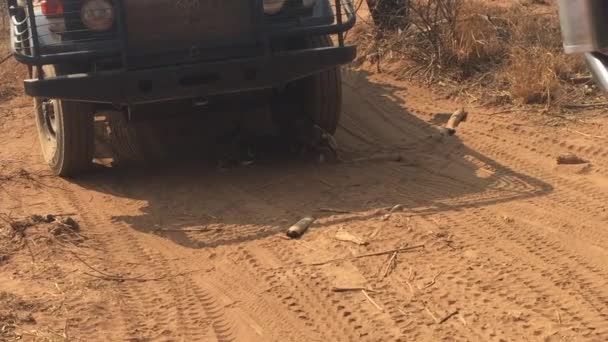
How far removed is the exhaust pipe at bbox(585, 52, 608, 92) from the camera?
335 centimetres

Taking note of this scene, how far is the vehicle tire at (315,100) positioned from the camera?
20.3ft

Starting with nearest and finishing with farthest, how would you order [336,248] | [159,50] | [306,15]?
[336,248] → [159,50] → [306,15]

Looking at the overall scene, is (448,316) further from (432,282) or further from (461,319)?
(432,282)

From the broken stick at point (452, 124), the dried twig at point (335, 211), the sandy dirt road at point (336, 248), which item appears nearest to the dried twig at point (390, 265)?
the sandy dirt road at point (336, 248)

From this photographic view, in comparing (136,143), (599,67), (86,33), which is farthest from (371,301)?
(136,143)

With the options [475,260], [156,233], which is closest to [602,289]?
[475,260]

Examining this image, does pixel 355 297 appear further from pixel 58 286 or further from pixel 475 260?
pixel 58 286

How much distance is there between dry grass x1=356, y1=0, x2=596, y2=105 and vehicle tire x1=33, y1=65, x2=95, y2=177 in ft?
10.9

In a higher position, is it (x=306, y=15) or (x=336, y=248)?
(x=306, y=15)

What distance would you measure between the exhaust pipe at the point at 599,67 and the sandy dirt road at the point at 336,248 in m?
1.00

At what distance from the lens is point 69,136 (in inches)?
229

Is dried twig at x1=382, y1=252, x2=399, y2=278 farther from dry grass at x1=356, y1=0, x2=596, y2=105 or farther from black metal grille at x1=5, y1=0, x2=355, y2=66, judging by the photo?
dry grass at x1=356, y1=0, x2=596, y2=105

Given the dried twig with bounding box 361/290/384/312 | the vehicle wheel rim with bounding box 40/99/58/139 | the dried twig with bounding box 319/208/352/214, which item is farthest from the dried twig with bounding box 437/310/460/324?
the vehicle wheel rim with bounding box 40/99/58/139

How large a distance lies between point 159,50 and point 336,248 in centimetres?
172
